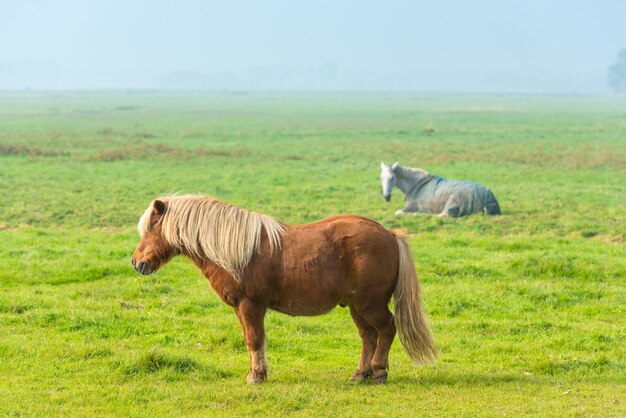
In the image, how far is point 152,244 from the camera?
7.71 meters

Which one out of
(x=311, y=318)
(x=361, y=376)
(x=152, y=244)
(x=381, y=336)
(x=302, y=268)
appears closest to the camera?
(x=302, y=268)

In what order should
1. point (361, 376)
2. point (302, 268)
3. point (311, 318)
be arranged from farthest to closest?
1. point (311, 318)
2. point (361, 376)
3. point (302, 268)

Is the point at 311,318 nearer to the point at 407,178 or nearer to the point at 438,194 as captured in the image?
the point at 438,194

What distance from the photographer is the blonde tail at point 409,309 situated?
748cm

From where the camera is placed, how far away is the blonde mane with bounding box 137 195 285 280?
290 inches

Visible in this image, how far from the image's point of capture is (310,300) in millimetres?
7438

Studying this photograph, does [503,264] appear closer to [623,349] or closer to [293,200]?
[623,349]

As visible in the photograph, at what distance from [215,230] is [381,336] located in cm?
176

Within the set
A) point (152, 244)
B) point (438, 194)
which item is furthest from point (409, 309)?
point (438, 194)

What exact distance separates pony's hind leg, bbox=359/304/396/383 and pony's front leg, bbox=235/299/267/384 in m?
0.91

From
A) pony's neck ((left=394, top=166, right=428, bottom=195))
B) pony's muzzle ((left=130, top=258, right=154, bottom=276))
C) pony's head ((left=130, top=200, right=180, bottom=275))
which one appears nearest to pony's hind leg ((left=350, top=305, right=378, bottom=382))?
pony's head ((left=130, top=200, right=180, bottom=275))

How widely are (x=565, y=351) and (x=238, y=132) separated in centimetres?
4504

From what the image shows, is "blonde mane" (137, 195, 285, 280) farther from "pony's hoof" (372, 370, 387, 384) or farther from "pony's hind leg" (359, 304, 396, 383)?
"pony's hoof" (372, 370, 387, 384)

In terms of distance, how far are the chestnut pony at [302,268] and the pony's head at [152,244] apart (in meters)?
0.01
